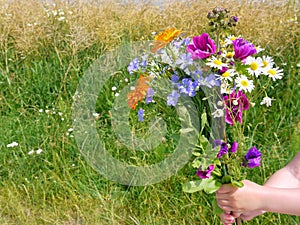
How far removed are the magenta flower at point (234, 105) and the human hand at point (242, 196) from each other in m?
0.16

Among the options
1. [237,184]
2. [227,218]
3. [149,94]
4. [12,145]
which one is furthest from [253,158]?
[12,145]

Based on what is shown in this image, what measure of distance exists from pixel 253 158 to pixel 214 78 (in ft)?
0.77

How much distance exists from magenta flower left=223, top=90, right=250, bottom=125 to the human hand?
0.53 ft

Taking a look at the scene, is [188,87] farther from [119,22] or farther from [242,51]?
[119,22]

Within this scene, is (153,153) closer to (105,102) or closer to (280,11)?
(105,102)

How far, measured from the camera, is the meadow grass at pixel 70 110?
7.23 feet

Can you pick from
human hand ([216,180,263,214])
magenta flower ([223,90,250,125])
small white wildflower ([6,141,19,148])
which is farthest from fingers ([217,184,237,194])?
small white wildflower ([6,141,19,148])

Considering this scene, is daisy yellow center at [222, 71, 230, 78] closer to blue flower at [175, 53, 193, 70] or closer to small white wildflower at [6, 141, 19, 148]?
blue flower at [175, 53, 193, 70]

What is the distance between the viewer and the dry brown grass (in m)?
2.93

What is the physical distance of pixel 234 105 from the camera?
1231 mm

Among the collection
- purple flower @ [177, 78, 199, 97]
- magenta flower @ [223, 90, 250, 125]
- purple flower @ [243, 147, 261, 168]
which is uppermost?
purple flower @ [177, 78, 199, 97]

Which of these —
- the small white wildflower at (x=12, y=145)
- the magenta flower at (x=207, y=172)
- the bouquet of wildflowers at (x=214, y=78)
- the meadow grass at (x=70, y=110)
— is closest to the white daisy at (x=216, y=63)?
the bouquet of wildflowers at (x=214, y=78)

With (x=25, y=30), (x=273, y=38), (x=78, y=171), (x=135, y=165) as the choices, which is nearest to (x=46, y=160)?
(x=78, y=171)

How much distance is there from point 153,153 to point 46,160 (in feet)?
1.59
